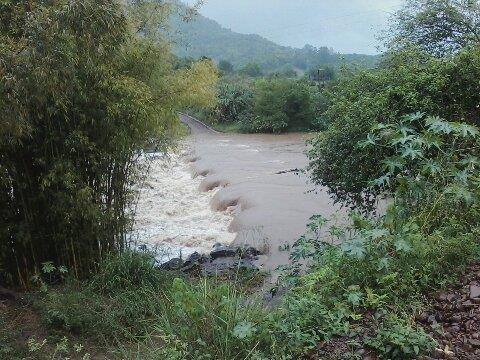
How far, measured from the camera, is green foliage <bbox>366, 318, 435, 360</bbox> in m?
2.71

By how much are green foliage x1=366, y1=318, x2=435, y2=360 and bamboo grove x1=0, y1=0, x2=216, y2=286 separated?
3.05m

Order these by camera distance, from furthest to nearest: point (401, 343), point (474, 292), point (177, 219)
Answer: point (177, 219) < point (474, 292) < point (401, 343)

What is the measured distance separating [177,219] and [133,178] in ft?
17.8

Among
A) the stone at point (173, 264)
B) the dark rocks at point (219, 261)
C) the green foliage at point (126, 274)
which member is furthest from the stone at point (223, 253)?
the green foliage at point (126, 274)

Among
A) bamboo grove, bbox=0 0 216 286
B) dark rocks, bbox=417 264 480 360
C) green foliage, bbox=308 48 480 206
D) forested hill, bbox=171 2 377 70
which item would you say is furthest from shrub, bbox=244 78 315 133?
forested hill, bbox=171 2 377 70

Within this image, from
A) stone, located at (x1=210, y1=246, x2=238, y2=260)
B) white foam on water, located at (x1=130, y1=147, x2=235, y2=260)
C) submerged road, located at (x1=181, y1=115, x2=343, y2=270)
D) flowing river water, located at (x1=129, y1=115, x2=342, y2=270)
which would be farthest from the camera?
submerged road, located at (x1=181, y1=115, x2=343, y2=270)

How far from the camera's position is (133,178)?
651 centimetres

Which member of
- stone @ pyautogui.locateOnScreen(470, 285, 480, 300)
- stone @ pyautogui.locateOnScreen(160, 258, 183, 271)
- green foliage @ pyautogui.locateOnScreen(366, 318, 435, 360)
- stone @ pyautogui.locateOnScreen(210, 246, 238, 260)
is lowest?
stone @ pyautogui.locateOnScreen(210, 246, 238, 260)

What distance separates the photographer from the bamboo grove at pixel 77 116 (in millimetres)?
4238

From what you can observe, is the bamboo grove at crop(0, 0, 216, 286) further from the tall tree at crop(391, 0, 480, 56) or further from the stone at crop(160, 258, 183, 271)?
the tall tree at crop(391, 0, 480, 56)

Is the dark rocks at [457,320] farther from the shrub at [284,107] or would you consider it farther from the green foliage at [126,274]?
the shrub at [284,107]

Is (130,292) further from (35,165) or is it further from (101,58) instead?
(101,58)

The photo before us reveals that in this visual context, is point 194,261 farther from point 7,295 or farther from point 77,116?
point 77,116

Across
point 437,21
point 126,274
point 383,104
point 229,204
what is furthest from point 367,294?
point 437,21
